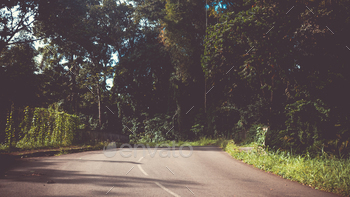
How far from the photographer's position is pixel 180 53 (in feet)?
75.2

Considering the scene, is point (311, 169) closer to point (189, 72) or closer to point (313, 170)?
point (313, 170)

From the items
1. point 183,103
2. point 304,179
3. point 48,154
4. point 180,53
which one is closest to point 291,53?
point 304,179

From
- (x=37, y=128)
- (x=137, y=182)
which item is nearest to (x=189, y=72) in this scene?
(x=37, y=128)

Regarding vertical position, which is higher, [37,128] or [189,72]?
[189,72]

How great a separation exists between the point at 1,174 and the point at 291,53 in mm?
10512

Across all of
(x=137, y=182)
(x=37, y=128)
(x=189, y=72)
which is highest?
(x=189, y=72)

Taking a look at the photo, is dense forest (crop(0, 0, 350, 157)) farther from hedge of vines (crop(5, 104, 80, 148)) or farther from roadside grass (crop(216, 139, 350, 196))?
roadside grass (crop(216, 139, 350, 196))

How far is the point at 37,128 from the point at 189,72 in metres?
15.0

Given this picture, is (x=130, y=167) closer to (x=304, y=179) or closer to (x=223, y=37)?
(x=304, y=179)

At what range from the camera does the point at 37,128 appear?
1319 cm

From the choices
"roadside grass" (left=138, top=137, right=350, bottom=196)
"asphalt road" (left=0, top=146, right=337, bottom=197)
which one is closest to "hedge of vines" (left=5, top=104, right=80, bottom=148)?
"asphalt road" (left=0, top=146, right=337, bottom=197)

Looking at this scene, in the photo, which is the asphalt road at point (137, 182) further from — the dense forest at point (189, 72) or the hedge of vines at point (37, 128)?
the hedge of vines at point (37, 128)

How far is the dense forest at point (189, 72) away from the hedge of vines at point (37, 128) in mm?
59

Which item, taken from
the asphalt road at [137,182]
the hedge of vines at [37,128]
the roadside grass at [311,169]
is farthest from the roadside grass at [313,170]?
the hedge of vines at [37,128]
